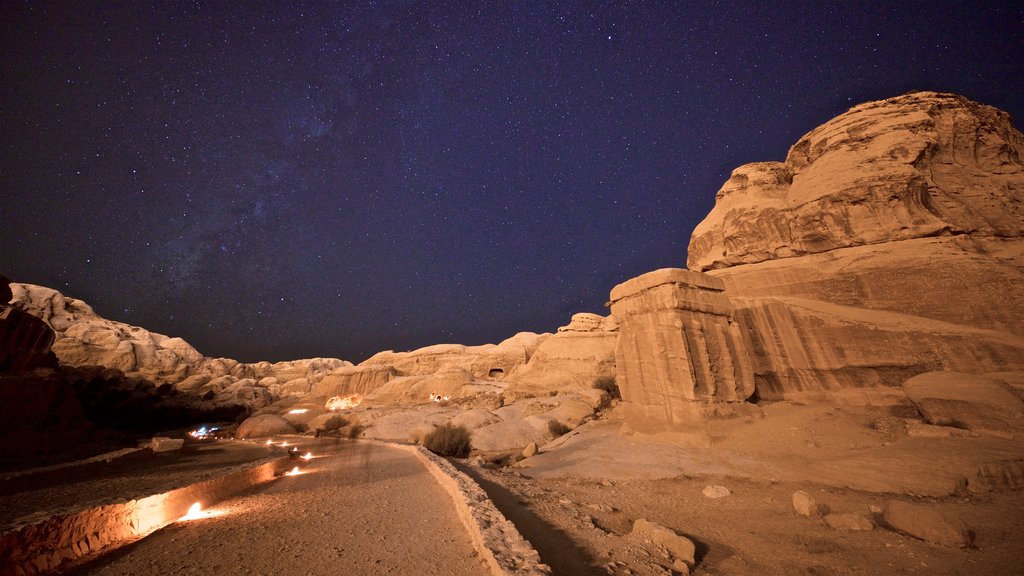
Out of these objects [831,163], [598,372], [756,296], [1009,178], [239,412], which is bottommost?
[239,412]

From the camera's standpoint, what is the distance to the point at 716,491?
772 centimetres

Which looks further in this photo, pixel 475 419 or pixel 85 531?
pixel 475 419

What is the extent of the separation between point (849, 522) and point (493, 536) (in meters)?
5.88

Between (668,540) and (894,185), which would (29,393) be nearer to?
(668,540)

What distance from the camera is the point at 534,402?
21656mm

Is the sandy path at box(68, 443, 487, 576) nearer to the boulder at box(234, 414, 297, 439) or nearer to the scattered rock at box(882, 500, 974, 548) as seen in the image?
the scattered rock at box(882, 500, 974, 548)

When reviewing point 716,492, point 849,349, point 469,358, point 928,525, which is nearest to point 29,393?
point 716,492

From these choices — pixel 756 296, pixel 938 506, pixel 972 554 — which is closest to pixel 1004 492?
pixel 938 506

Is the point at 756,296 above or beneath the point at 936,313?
above

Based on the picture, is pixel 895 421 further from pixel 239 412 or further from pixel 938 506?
pixel 239 412

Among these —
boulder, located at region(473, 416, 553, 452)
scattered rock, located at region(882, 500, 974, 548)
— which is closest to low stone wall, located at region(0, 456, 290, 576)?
boulder, located at region(473, 416, 553, 452)

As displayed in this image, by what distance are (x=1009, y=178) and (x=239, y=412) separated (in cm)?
6159

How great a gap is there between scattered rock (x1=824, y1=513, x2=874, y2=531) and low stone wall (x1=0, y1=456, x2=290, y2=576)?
11.1 m

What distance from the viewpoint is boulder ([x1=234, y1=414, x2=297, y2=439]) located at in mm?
24531
